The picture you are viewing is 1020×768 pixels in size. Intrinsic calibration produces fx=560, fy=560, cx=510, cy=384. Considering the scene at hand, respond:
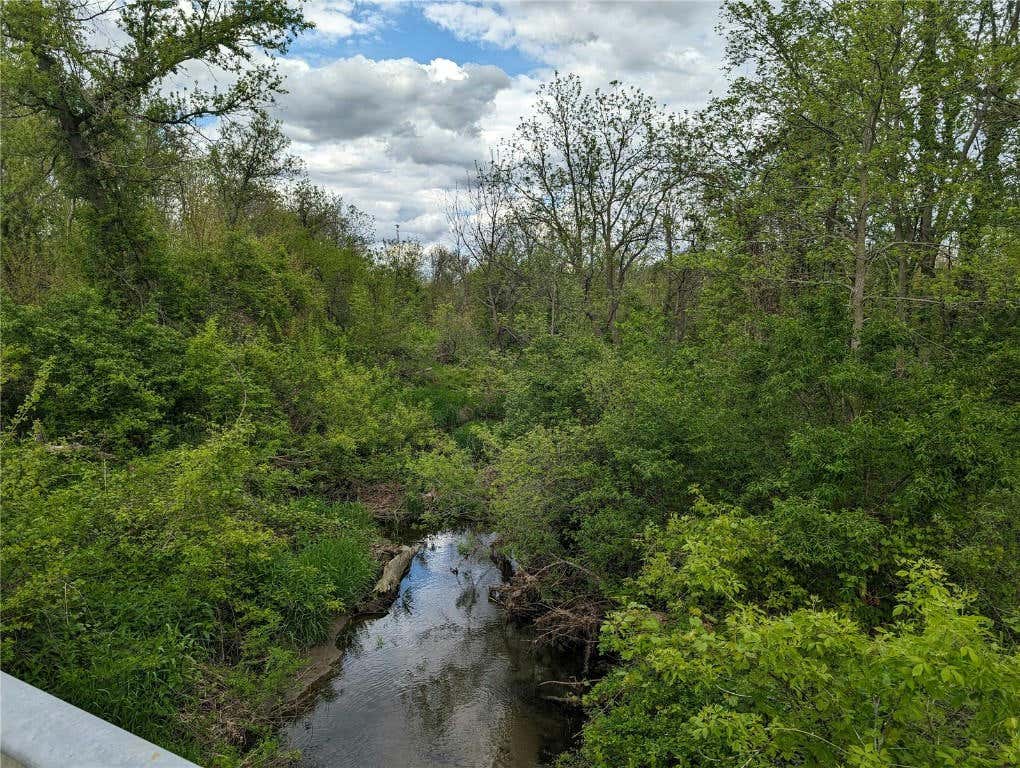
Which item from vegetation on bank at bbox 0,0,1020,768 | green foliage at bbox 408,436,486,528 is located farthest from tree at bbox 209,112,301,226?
green foliage at bbox 408,436,486,528

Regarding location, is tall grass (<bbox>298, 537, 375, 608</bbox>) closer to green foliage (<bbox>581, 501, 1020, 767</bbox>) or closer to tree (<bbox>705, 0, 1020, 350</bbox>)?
green foliage (<bbox>581, 501, 1020, 767</bbox>)

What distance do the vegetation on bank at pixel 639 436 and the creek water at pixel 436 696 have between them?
0.69 m

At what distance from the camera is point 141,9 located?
11297 mm

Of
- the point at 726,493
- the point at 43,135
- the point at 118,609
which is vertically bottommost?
the point at 118,609

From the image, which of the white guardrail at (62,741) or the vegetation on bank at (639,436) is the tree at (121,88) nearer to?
the vegetation on bank at (639,436)

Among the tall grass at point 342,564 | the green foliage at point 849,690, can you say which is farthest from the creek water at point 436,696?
the green foliage at point 849,690

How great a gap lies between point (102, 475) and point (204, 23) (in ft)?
32.3

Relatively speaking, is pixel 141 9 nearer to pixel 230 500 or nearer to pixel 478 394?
pixel 230 500

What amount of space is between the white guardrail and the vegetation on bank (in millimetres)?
2971

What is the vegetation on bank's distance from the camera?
443 cm

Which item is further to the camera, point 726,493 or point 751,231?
point 751,231

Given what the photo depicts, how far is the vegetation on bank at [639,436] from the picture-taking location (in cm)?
443

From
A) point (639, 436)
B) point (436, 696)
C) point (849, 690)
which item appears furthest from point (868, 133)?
point (436, 696)

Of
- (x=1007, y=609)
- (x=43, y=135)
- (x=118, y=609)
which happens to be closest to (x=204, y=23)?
(x=43, y=135)
